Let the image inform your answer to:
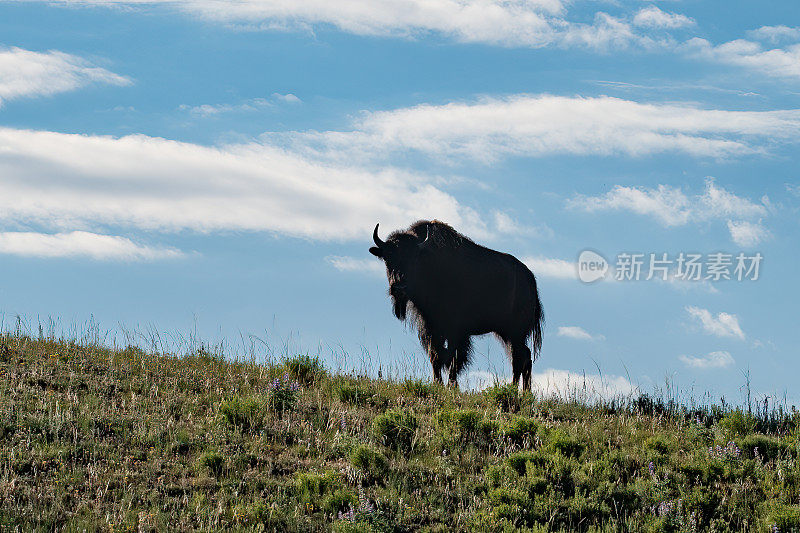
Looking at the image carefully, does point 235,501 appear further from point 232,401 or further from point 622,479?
point 622,479

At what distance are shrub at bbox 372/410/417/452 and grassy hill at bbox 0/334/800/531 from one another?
0.08 ft

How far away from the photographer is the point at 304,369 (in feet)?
36.2

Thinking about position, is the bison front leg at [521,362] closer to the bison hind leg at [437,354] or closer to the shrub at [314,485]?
the bison hind leg at [437,354]

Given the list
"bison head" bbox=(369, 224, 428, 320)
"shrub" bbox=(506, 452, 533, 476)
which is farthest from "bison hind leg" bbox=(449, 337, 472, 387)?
"shrub" bbox=(506, 452, 533, 476)

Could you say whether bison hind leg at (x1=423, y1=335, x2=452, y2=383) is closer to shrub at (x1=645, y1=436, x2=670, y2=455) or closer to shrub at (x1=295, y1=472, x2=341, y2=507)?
shrub at (x1=645, y1=436, x2=670, y2=455)

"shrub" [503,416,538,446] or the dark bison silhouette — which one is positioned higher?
the dark bison silhouette

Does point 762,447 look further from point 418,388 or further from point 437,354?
point 437,354

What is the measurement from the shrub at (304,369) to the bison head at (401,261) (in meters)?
2.99

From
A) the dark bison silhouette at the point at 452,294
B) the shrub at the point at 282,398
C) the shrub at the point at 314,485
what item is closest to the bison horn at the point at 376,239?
the dark bison silhouette at the point at 452,294

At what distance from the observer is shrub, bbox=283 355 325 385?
10.9m

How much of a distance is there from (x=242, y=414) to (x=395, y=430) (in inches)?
71.5

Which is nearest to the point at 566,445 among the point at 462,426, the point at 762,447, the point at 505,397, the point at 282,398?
the point at 462,426

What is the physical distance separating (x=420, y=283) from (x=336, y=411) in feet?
16.4

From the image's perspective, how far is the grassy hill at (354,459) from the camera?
6656 millimetres
